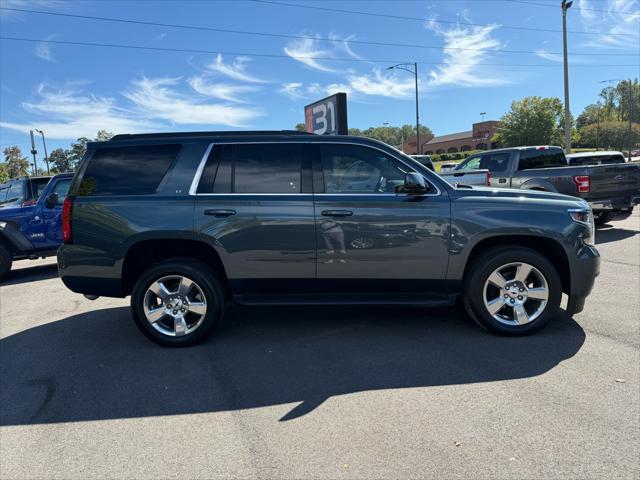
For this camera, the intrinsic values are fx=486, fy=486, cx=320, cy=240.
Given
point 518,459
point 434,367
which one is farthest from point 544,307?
point 518,459

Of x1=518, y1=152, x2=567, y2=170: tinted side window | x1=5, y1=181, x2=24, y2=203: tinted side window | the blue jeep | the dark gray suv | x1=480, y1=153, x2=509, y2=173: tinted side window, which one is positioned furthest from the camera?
x1=480, y1=153, x2=509, y2=173: tinted side window

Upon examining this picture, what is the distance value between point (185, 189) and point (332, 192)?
1409 mm

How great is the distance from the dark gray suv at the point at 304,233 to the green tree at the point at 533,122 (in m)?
66.4

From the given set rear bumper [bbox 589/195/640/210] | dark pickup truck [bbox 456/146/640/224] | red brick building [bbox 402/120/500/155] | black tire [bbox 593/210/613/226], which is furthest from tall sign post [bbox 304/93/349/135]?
red brick building [bbox 402/120/500/155]

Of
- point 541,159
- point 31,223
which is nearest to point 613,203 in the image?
point 541,159

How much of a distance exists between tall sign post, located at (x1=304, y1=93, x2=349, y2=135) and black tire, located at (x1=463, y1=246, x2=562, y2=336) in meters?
8.03

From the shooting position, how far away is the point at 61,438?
3191 millimetres

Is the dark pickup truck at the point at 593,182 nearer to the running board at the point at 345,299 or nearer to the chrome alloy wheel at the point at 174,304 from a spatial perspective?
the running board at the point at 345,299

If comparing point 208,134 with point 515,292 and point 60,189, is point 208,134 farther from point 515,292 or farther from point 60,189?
point 60,189

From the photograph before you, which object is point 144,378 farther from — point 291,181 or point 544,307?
point 544,307

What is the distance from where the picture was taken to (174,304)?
4719mm

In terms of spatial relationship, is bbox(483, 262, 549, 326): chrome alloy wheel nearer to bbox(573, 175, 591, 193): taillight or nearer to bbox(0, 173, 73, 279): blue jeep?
bbox(573, 175, 591, 193): taillight

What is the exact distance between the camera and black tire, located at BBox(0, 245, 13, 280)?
917cm

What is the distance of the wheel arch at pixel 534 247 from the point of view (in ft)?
15.4
